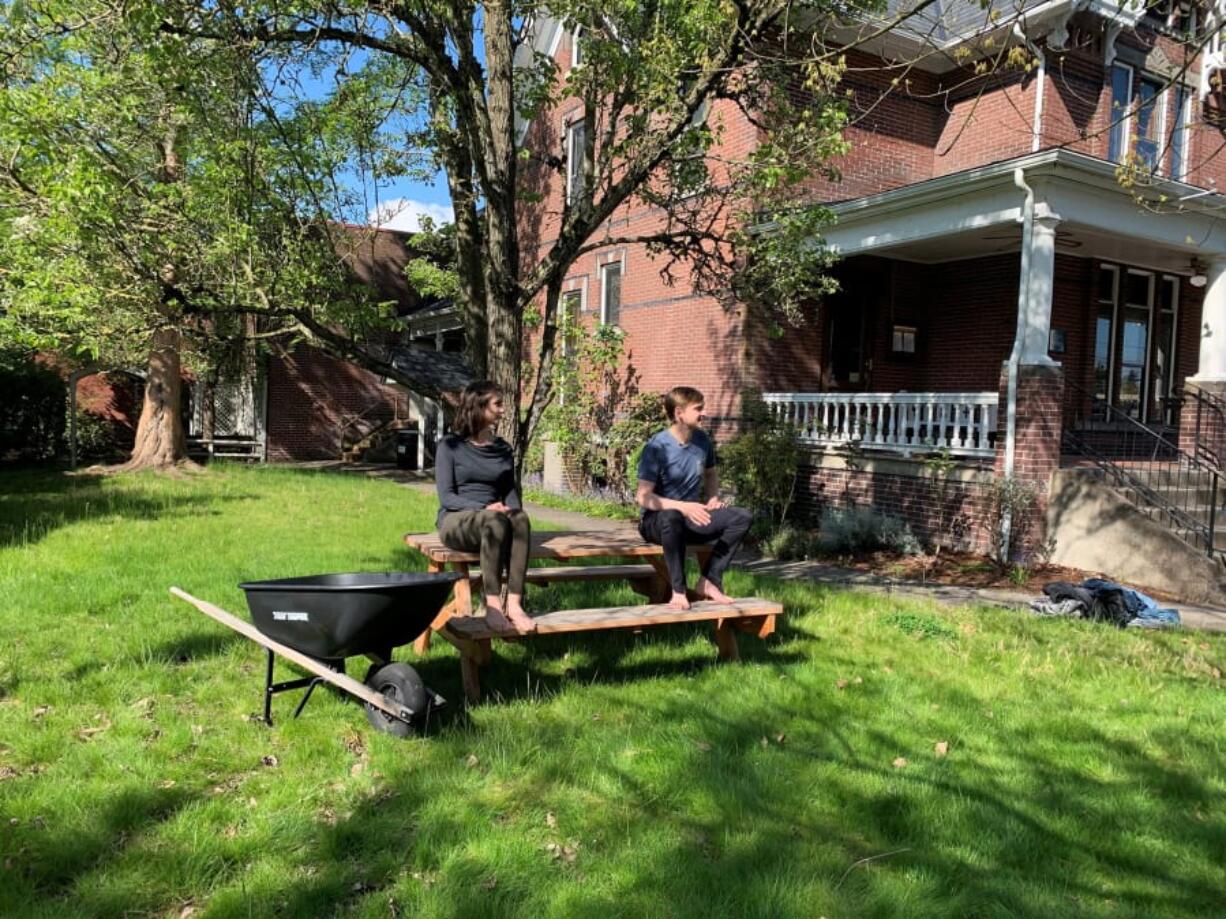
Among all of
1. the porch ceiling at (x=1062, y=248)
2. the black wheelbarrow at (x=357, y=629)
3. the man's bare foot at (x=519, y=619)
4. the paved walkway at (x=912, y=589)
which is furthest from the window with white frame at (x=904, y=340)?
the black wheelbarrow at (x=357, y=629)

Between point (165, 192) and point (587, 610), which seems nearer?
point (587, 610)

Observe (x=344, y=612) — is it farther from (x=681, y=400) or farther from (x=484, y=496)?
(x=681, y=400)

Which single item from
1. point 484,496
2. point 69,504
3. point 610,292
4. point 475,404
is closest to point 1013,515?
point 484,496

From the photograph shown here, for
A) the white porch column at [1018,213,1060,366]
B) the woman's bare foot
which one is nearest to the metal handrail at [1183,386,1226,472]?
the white porch column at [1018,213,1060,366]

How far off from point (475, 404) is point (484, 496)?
1.77 feet

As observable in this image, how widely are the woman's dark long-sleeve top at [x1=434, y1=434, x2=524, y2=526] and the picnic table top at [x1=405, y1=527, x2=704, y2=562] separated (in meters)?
0.21

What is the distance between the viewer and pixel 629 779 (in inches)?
148

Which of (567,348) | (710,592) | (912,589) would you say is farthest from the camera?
(567,348)

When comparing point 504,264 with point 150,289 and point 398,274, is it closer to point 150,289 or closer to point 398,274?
point 150,289

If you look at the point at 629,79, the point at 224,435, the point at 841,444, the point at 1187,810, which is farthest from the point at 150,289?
the point at 224,435

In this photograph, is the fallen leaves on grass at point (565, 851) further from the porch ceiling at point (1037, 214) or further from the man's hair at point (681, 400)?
the porch ceiling at point (1037, 214)

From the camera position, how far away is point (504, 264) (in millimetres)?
6402

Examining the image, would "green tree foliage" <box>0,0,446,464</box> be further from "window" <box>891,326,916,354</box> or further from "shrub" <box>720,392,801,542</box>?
"window" <box>891,326,916,354</box>

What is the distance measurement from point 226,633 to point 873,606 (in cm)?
476
